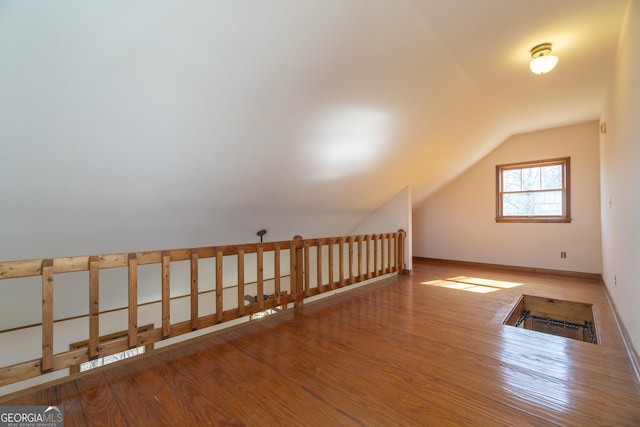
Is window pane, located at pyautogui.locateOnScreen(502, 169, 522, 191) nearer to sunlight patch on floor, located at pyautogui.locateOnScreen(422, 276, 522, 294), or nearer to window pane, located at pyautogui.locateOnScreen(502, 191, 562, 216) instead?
window pane, located at pyautogui.locateOnScreen(502, 191, 562, 216)

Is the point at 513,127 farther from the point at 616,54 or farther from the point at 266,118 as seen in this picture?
the point at 266,118

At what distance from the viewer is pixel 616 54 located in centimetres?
287

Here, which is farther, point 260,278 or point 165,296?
point 260,278

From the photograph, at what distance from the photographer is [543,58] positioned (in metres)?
2.81

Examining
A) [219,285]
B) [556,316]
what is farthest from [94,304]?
[556,316]

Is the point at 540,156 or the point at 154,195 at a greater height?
the point at 540,156

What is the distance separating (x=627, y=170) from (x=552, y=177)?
3522 millimetres

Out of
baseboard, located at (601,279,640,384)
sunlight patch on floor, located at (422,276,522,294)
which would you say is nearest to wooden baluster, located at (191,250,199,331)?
baseboard, located at (601,279,640,384)


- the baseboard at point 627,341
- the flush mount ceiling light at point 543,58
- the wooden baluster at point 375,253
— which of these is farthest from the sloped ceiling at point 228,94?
the baseboard at point 627,341

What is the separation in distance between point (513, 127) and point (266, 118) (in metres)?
4.91

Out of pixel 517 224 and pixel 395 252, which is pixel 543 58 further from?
pixel 517 224

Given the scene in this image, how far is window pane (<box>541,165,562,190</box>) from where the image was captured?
5.29m

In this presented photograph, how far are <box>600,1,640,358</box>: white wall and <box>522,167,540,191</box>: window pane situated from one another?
97.9 inches

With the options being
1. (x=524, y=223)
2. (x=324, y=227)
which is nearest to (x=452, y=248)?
(x=524, y=223)
